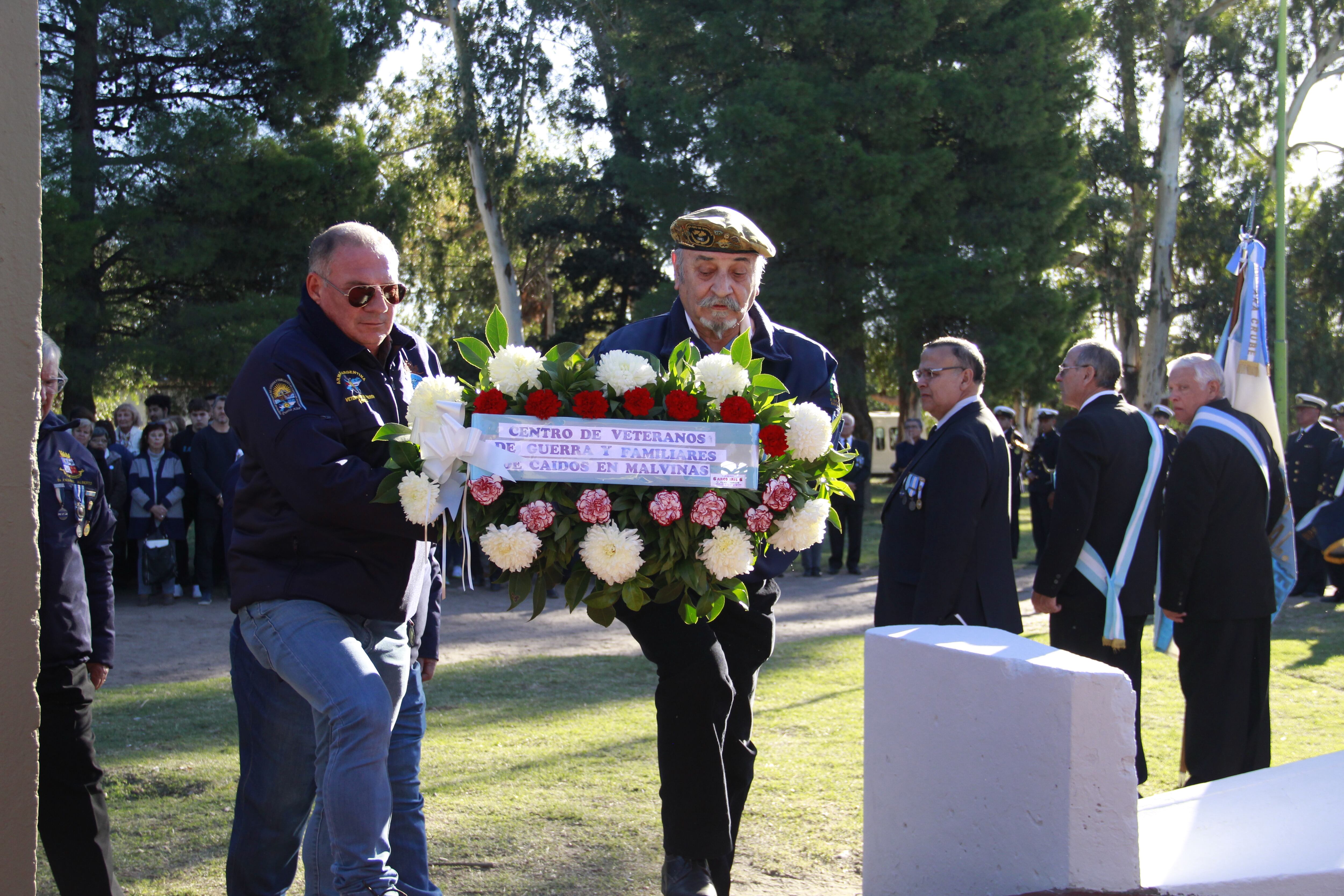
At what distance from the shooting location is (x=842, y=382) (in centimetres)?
2583

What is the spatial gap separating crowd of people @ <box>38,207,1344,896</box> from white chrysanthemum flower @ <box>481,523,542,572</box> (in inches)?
9.0

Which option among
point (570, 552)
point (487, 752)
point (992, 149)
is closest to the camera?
point (570, 552)

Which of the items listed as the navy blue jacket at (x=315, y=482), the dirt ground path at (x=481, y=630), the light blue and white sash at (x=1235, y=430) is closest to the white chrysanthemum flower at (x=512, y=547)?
the navy blue jacket at (x=315, y=482)

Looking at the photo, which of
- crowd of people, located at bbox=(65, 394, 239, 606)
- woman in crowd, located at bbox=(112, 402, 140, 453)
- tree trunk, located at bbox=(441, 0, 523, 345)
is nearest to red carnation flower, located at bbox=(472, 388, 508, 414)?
crowd of people, located at bbox=(65, 394, 239, 606)

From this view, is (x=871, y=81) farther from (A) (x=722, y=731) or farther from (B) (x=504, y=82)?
(A) (x=722, y=731)

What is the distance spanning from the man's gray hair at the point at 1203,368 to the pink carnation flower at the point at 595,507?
3.91 m

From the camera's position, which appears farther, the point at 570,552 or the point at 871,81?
the point at 871,81

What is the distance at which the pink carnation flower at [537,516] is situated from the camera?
3.00m

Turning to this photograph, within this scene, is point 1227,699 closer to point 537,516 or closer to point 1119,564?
point 1119,564

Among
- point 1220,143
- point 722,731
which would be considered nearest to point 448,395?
point 722,731

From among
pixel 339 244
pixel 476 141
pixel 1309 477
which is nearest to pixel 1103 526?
pixel 339 244

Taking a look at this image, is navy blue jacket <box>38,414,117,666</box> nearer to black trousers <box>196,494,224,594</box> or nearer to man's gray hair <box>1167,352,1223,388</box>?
man's gray hair <box>1167,352,1223,388</box>

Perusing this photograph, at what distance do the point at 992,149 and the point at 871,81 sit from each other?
3.66 metres

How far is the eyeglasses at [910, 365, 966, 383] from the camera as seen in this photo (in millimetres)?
4965
